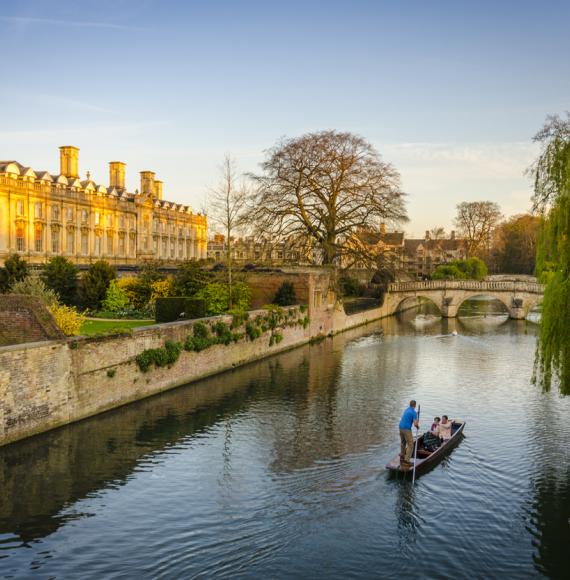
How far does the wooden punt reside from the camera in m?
12.5

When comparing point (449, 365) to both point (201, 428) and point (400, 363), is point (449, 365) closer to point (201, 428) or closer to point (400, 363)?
point (400, 363)

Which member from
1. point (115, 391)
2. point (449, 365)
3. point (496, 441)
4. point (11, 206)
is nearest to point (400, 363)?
point (449, 365)

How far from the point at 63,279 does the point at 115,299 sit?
Result: 3.56 m

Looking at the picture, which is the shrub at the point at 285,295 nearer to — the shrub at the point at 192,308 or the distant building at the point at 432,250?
the shrub at the point at 192,308

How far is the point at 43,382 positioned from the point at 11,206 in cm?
3381

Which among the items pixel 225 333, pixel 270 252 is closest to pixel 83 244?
pixel 270 252

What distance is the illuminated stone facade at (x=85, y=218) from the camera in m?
45.8

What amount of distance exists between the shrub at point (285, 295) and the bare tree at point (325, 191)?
4.18 m

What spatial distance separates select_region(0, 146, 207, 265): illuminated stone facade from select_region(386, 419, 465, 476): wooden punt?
126ft

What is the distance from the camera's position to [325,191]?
121 feet

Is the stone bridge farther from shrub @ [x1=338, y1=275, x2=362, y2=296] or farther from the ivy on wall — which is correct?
the ivy on wall

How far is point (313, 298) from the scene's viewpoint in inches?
1342

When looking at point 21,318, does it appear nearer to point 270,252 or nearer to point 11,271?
point 11,271

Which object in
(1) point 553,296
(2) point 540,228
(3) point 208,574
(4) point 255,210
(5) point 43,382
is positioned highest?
(4) point 255,210
